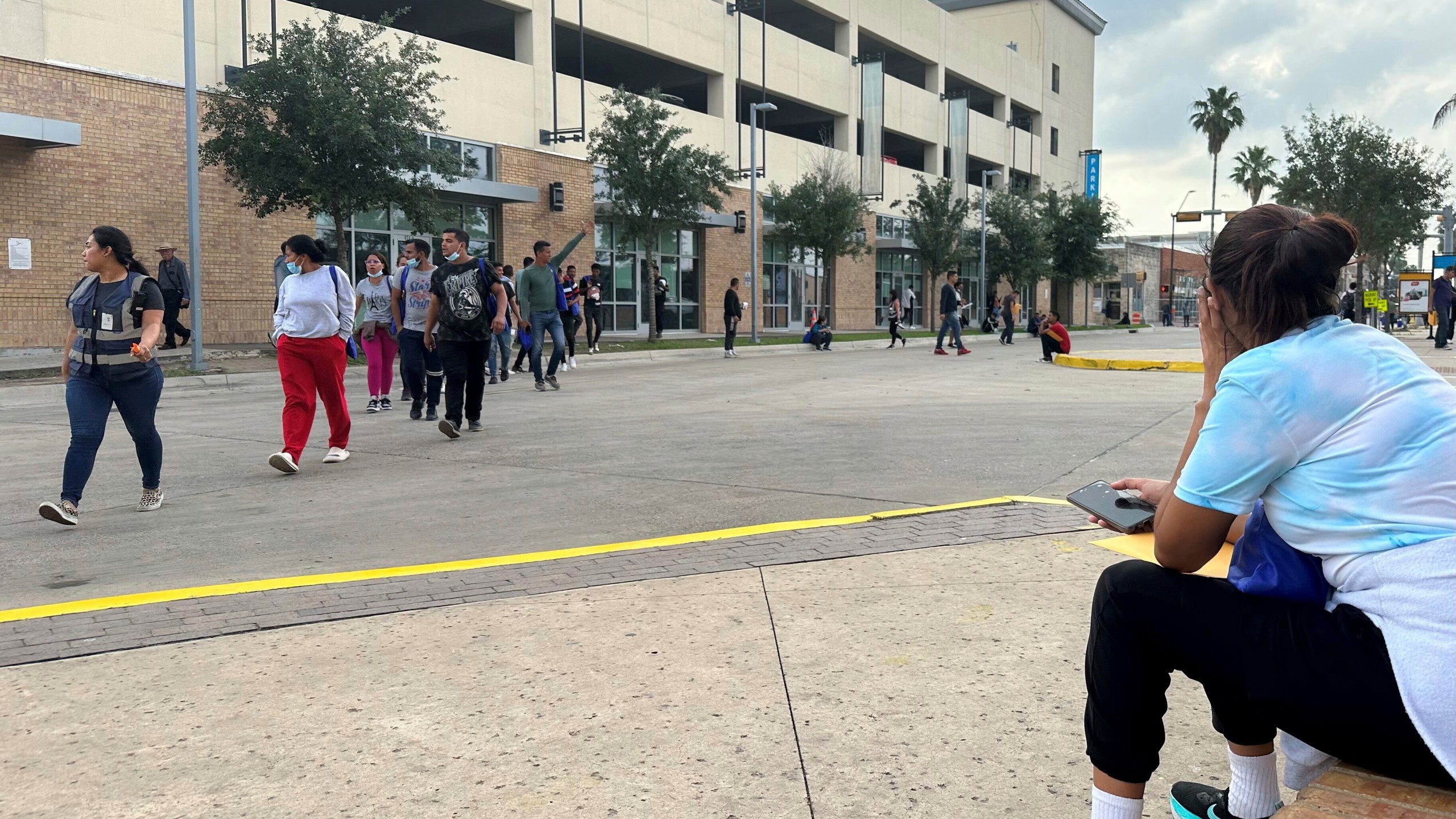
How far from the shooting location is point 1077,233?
51.1m

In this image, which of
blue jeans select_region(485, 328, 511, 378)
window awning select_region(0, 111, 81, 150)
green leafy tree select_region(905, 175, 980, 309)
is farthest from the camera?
green leafy tree select_region(905, 175, 980, 309)

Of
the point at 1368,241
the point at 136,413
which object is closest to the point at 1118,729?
the point at 136,413

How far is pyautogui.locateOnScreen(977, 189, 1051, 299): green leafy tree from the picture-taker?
157ft

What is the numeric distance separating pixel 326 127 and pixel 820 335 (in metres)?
13.3

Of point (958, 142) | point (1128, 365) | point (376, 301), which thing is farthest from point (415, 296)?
point (958, 142)

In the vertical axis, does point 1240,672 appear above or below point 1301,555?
below

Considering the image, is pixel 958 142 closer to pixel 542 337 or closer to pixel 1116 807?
pixel 542 337

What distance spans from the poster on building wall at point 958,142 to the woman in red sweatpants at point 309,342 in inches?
1730

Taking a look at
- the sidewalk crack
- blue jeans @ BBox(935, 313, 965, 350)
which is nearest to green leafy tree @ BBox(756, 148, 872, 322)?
blue jeans @ BBox(935, 313, 965, 350)

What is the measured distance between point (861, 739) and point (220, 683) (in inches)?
79.9

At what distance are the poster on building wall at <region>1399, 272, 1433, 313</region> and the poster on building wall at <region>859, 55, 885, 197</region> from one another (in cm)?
1812

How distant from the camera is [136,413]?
21.7ft

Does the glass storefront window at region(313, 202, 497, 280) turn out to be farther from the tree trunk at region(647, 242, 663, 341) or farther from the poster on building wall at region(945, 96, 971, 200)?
the poster on building wall at region(945, 96, 971, 200)

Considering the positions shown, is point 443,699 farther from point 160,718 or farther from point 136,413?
point 136,413
